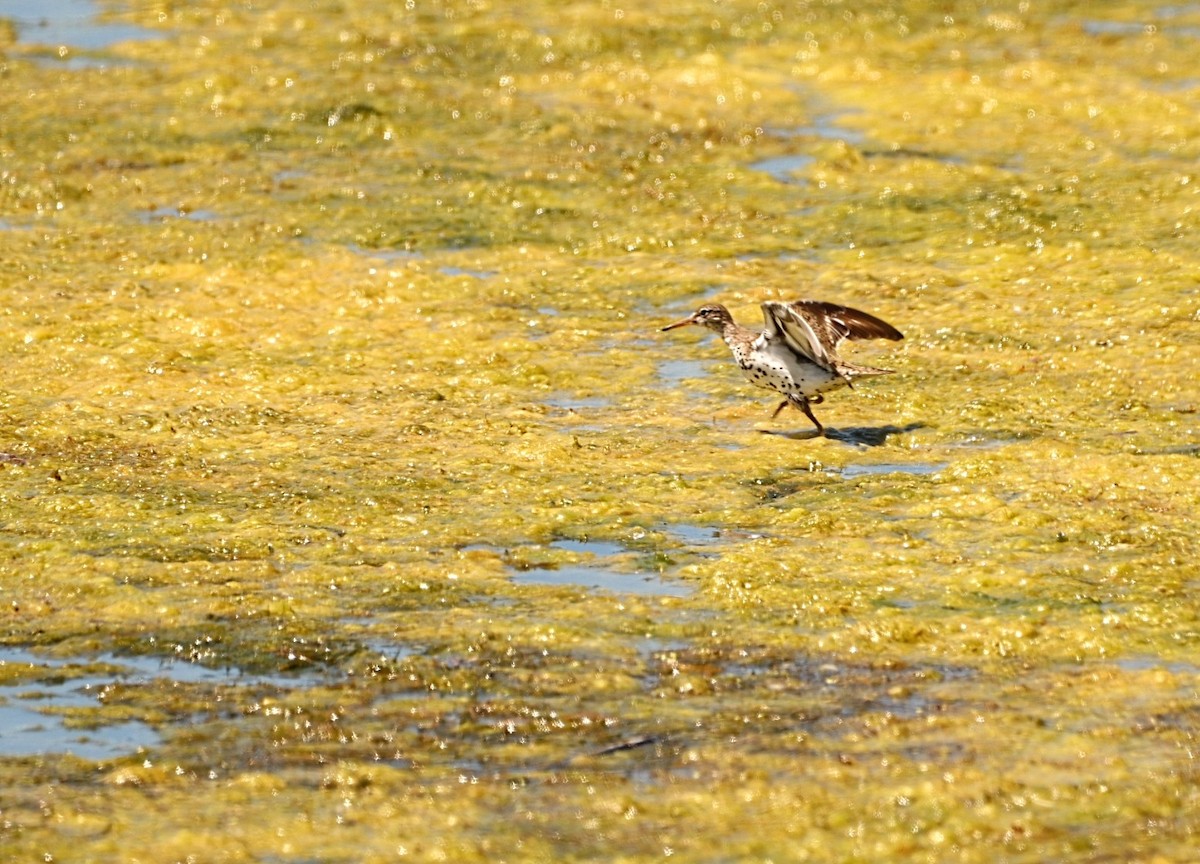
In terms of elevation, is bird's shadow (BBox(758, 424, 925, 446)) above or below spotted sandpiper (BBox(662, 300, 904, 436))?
below

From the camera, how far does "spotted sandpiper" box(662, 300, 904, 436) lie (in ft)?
27.4

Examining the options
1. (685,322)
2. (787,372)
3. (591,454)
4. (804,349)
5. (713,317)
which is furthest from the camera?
(685,322)

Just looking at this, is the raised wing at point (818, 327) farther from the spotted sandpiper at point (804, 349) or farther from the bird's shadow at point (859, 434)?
the bird's shadow at point (859, 434)

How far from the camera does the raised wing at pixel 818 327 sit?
8.30 metres

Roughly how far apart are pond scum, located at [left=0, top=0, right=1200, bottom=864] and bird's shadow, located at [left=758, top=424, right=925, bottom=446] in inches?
1.6

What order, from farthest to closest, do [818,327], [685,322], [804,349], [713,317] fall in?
[685,322] → [713,317] → [818,327] → [804,349]

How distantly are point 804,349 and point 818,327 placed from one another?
0.33 metres

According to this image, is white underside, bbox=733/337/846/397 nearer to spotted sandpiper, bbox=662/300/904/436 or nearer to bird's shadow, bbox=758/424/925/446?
spotted sandpiper, bbox=662/300/904/436

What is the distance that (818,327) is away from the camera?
8.70 m

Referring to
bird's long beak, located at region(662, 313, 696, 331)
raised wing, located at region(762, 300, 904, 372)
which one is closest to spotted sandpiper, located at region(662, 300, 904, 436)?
raised wing, located at region(762, 300, 904, 372)

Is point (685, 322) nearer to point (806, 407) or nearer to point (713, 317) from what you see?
point (713, 317)

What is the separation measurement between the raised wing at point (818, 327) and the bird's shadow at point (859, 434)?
0.32 m

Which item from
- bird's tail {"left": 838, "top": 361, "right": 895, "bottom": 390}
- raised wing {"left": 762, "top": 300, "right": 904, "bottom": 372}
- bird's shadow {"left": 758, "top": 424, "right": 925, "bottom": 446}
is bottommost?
bird's shadow {"left": 758, "top": 424, "right": 925, "bottom": 446}

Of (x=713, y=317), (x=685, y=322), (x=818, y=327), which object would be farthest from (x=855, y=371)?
(x=685, y=322)
